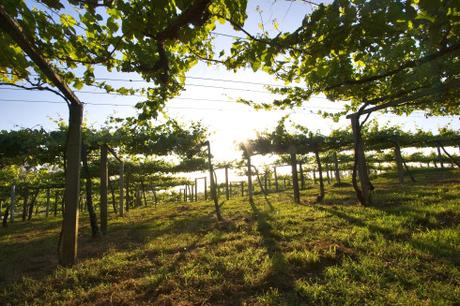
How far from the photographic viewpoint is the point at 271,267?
14.4 ft

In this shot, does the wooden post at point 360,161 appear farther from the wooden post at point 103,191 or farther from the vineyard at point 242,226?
the wooden post at point 103,191

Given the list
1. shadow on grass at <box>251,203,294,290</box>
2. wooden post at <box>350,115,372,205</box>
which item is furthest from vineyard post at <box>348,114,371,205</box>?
shadow on grass at <box>251,203,294,290</box>

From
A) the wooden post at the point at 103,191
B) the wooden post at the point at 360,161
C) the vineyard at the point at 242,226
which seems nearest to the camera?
the vineyard at the point at 242,226

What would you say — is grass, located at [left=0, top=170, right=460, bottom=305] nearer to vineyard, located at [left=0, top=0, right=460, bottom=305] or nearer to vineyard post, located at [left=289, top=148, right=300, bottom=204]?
vineyard, located at [left=0, top=0, right=460, bottom=305]

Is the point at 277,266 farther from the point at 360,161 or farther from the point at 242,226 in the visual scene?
the point at 360,161

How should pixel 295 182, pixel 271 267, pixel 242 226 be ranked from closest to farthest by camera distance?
pixel 271 267 < pixel 242 226 < pixel 295 182

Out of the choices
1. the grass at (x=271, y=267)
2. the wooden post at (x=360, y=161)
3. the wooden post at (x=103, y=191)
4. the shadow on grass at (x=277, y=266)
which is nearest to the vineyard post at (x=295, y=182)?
the wooden post at (x=360, y=161)

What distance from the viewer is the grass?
11.3 feet

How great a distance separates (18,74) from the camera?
456 centimetres

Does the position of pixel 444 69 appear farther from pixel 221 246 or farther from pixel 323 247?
pixel 221 246

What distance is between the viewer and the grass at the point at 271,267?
3.46 meters

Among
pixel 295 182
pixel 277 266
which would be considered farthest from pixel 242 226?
pixel 295 182

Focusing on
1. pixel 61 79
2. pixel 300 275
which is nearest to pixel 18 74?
pixel 61 79

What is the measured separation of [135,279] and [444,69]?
7.81 m
